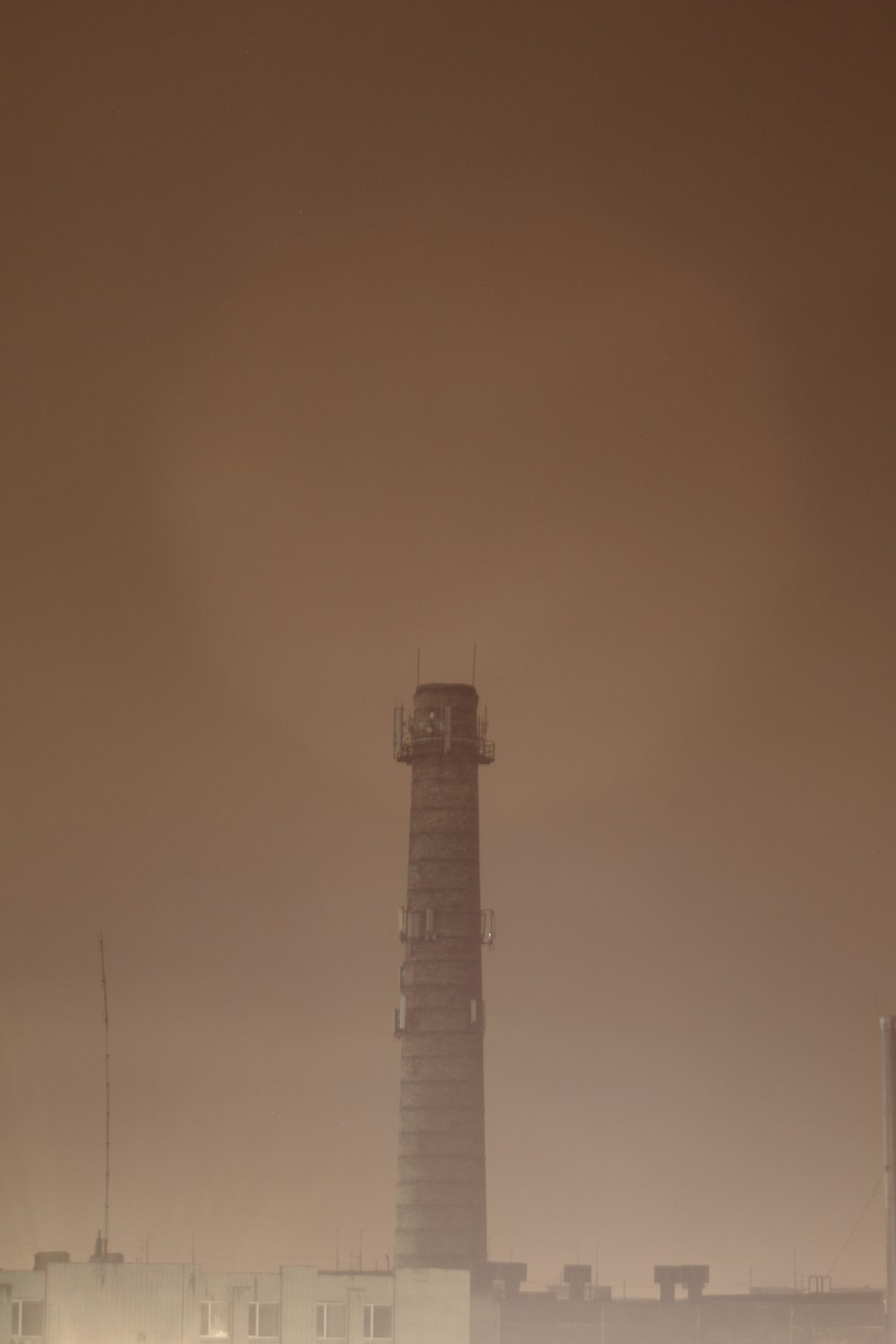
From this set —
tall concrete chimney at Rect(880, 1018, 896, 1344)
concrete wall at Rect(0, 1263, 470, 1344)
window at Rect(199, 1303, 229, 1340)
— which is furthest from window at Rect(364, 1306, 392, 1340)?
tall concrete chimney at Rect(880, 1018, 896, 1344)

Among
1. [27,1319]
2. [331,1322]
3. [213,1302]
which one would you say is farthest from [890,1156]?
[27,1319]

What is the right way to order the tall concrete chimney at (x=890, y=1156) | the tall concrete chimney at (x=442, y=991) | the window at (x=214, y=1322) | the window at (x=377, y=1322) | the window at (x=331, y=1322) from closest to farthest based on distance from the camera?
the window at (x=377, y=1322) < the window at (x=331, y=1322) < the window at (x=214, y=1322) < the tall concrete chimney at (x=890, y=1156) < the tall concrete chimney at (x=442, y=991)

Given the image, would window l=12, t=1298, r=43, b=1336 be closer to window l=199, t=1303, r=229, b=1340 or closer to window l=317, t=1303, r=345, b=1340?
window l=199, t=1303, r=229, b=1340

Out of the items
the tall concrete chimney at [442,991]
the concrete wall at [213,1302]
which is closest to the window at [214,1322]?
the concrete wall at [213,1302]

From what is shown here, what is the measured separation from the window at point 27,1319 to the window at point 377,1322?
7.12 m

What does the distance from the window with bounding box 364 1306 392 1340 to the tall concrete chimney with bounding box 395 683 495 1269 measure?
684 cm

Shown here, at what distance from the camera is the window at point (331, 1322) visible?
6444 cm

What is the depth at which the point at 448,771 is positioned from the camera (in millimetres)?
72625

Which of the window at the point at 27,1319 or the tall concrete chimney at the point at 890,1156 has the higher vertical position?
the tall concrete chimney at the point at 890,1156

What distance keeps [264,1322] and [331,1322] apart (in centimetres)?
148

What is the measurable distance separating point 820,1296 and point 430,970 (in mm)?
13252

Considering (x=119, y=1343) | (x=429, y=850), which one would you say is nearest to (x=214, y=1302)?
(x=119, y=1343)

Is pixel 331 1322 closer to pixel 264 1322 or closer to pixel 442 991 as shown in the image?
pixel 264 1322

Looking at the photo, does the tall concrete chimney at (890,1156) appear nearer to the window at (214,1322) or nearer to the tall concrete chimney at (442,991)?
the tall concrete chimney at (442,991)
